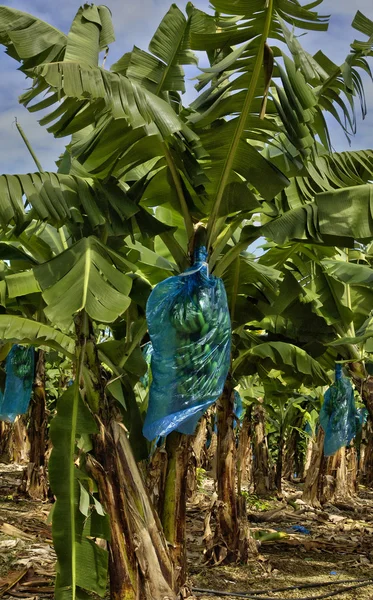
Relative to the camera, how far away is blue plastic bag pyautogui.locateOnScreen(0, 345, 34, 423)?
8.51 meters

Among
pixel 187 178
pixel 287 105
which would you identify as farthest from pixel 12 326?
pixel 287 105

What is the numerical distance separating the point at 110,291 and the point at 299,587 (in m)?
3.98

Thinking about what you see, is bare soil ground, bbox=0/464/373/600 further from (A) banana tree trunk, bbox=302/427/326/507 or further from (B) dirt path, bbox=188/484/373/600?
(A) banana tree trunk, bbox=302/427/326/507

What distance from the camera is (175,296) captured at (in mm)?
4656

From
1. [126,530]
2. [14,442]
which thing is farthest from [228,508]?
[14,442]

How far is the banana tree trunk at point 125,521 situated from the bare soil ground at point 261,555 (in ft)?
4.50

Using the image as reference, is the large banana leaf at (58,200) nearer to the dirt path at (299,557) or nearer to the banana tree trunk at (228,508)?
the banana tree trunk at (228,508)

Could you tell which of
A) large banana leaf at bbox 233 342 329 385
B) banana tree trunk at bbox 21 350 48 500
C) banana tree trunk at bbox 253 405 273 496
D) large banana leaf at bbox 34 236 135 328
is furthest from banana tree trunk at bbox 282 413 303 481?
large banana leaf at bbox 34 236 135 328

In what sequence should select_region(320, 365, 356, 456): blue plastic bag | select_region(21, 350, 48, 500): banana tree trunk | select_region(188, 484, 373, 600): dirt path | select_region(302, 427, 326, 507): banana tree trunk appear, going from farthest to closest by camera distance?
1. select_region(302, 427, 326, 507): banana tree trunk
2. select_region(21, 350, 48, 500): banana tree trunk
3. select_region(320, 365, 356, 456): blue plastic bag
4. select_region(188, 484, 373, 600): dirt path

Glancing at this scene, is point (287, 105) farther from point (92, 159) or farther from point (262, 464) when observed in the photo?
point (262, 464)

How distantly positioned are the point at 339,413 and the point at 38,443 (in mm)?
5126

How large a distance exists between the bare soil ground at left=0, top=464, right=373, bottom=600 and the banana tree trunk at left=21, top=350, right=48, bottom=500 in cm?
29

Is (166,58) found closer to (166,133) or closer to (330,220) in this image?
(166,133)

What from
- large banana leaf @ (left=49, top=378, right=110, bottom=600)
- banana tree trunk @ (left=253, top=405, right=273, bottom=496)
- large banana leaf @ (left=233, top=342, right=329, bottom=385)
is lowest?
large banana leaf @ (left=49, top=378, right=110, bottom=600)
